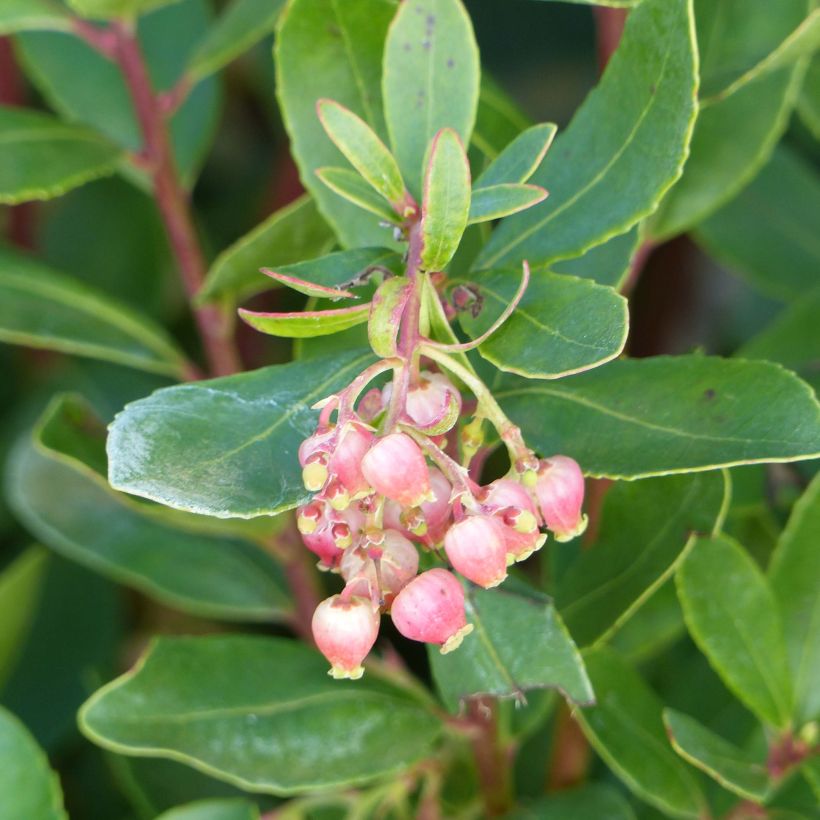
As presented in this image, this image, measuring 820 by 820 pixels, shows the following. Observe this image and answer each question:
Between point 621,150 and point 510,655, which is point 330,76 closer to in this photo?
point 621,150

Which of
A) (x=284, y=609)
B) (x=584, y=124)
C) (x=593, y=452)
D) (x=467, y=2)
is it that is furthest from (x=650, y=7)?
(x=467, y=2)

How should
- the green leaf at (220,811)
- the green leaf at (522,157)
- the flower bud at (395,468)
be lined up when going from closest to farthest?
1. the flower bud at (395,468)
2. the green leaf at (522,157)
3. the green leaf at (220,811)

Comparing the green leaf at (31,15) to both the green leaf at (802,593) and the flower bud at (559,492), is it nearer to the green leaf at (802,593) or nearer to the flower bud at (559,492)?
the flower bud at (559,492)

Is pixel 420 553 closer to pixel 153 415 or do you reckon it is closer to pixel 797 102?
pixel 153 415

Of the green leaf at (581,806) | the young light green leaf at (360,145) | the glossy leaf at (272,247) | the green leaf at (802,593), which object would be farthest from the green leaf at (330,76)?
the green leaf at (581,806)

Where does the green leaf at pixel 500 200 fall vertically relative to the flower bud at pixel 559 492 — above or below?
above

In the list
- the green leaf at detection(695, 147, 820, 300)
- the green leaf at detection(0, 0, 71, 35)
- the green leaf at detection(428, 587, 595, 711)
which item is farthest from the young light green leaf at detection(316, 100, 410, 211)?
the green leaf at detection(695, 147, 820, 300)

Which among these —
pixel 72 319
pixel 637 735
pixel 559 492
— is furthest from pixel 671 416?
pixel 72 319
